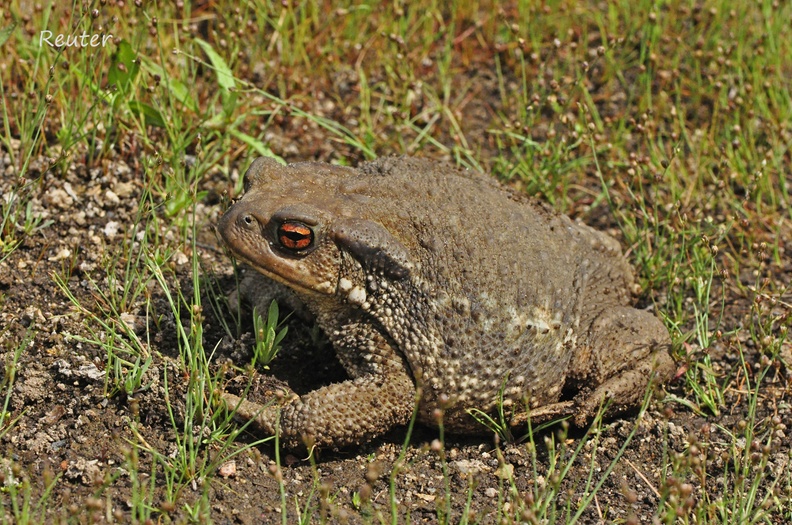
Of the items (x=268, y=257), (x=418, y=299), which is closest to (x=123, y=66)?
(x=268, y=257)

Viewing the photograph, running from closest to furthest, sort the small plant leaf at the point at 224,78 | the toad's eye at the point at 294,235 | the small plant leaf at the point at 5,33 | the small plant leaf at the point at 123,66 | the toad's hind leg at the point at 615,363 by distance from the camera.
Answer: the toad's eye at the point at 294,235, the toad's hind leg at the point at 615,363, the small plant leaf at the point at 5,33, the small plant leaf at the point at 123,66, the small plant leaf at the point at 224,78

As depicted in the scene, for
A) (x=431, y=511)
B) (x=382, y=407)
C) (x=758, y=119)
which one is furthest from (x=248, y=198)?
(x=758, y=119)

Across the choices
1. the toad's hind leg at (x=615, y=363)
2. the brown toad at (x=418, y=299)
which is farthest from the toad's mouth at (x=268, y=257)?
the toad's hind leg at (x=615, y=363)

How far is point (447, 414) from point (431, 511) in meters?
0.39

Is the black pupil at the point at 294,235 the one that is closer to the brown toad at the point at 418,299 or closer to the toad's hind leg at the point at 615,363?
the brown toad at the point at 418,299

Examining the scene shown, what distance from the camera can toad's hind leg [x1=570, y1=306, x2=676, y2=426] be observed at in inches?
141

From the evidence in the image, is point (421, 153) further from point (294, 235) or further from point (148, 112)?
point (294, 235)

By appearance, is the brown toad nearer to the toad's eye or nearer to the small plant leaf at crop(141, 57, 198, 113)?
the toad's eye

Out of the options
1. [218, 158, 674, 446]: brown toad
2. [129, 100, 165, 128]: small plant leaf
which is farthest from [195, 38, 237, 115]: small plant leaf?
[218, 158, 674, 446]: brown toad

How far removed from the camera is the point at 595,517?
332cm

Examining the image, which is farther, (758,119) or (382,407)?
(758,119)

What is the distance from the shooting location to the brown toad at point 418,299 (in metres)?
3.34

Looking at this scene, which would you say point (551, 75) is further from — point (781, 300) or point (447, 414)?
point (447, 414)

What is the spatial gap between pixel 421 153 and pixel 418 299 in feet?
5.32
